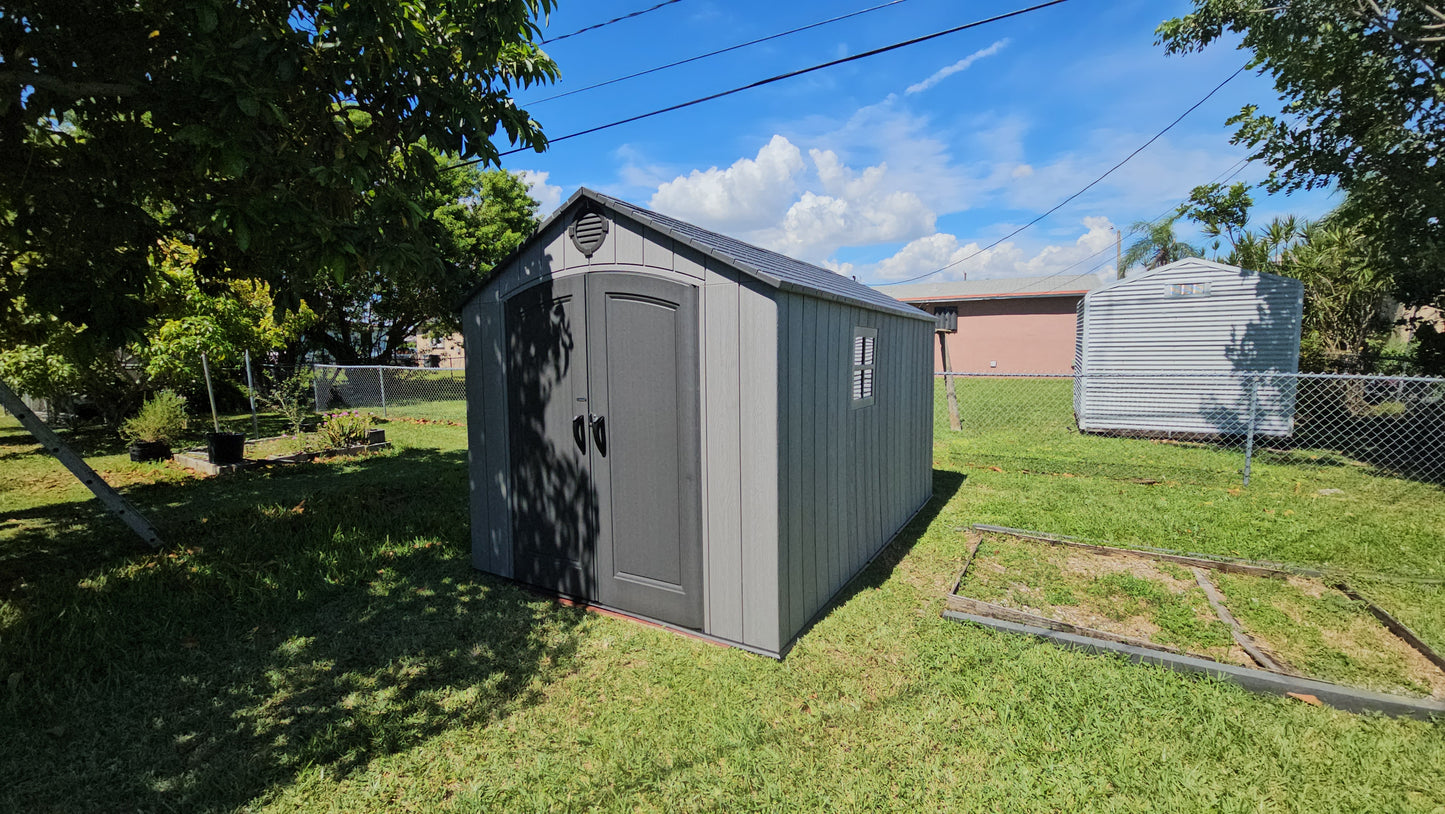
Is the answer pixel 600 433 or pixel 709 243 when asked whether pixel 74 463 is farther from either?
pixel 709 243

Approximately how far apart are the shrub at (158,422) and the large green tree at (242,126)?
628 centimetres

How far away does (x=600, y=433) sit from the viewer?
367 cm

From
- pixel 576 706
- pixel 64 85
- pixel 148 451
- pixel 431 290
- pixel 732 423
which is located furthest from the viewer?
pixel 431 290

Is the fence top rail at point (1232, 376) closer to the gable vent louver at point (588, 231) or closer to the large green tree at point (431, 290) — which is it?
the gable vent louver at point (588, 231)

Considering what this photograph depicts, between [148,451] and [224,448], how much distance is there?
2103 millimetres

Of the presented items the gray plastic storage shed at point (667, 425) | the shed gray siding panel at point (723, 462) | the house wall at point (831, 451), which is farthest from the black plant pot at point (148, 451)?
the house wall at point (831, 451)

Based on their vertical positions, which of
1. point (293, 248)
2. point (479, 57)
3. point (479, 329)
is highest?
point (479, 57)

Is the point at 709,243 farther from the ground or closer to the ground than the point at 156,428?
farther from the ground

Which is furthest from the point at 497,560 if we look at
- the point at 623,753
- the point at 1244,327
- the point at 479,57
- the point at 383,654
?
the point at 1244,327

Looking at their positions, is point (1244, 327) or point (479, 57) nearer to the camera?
point (479, 57)

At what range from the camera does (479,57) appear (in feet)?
11.4

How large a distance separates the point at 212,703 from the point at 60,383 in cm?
996

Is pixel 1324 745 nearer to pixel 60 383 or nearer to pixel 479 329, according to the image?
pixel 479 329

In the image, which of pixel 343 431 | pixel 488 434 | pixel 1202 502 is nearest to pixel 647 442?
pixel 488 434
